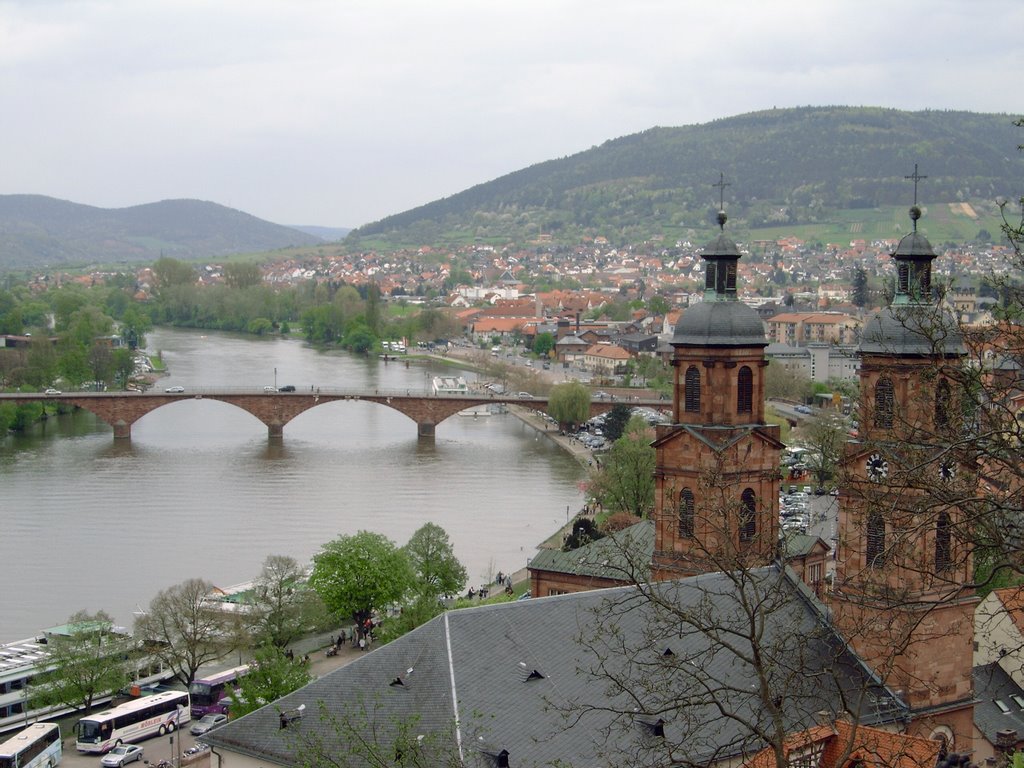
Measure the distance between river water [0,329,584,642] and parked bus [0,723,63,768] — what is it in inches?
299

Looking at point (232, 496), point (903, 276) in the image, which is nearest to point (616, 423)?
point (232, 496)

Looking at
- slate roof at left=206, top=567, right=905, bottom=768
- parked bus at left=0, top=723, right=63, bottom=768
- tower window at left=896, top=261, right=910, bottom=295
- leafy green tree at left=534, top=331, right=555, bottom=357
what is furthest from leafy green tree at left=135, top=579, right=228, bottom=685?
leafy green tree at left=534, top=331, right=555, bottom=357

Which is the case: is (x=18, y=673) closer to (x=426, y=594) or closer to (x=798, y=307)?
(x=426, y=594)

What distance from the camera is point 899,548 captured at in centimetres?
916

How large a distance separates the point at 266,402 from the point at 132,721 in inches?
1675

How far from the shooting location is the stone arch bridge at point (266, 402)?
221ft

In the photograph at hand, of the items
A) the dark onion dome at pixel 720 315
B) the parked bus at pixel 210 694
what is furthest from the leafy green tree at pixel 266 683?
the dark onion dome at pixel 720 315

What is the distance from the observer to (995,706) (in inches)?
854

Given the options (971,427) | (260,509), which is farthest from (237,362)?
(971,427)

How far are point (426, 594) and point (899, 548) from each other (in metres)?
22.1

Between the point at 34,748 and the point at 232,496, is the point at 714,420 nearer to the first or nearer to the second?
Result: the point at 34,748

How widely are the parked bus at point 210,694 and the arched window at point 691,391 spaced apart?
9.92 metres

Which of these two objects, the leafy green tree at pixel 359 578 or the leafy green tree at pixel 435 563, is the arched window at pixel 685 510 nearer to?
the leafy green tree at pixel 359 578

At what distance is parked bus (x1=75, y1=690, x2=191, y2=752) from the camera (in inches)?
993
